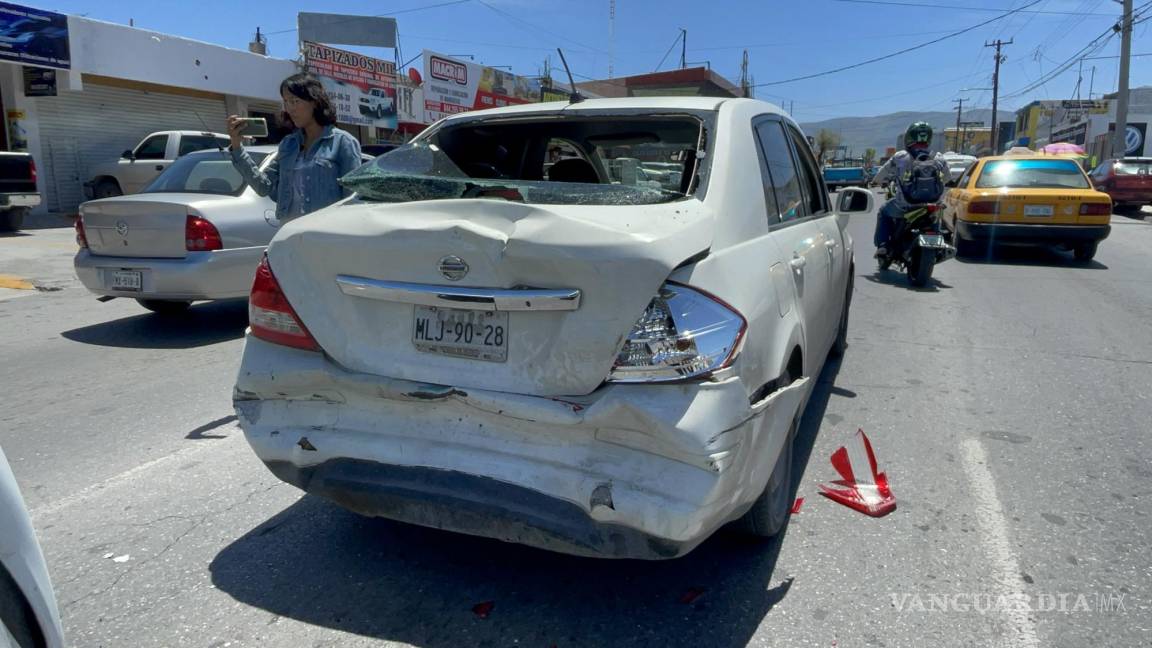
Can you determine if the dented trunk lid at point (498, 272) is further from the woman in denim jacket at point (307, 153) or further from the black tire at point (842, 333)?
the black tire at point (842, 333)

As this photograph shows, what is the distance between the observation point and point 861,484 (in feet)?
12.9

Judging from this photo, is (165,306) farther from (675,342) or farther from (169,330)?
(675,342)

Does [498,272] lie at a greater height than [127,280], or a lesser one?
greater

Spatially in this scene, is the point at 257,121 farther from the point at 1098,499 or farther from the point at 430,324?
the point at 1098,499

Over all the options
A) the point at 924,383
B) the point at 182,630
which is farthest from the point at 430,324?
the point at 924,383

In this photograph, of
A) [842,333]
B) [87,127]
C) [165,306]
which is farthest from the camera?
[87,127]

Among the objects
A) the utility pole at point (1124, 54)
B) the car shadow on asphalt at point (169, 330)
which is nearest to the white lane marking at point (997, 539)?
the car shadow on asphalt at point (169, 330)

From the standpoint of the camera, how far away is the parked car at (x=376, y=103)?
27.7 m

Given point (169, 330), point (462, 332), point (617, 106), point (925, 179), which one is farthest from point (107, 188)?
point (462, 332)

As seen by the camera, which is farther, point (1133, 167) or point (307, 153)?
point (1133, 167)

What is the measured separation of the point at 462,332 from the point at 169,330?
5.69m

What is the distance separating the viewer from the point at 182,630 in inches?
106

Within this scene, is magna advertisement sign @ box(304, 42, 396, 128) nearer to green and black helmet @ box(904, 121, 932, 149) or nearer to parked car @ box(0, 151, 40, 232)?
parked car @ box(0, 151, 40, 232)

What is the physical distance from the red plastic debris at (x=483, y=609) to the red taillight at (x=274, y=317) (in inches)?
40.4
